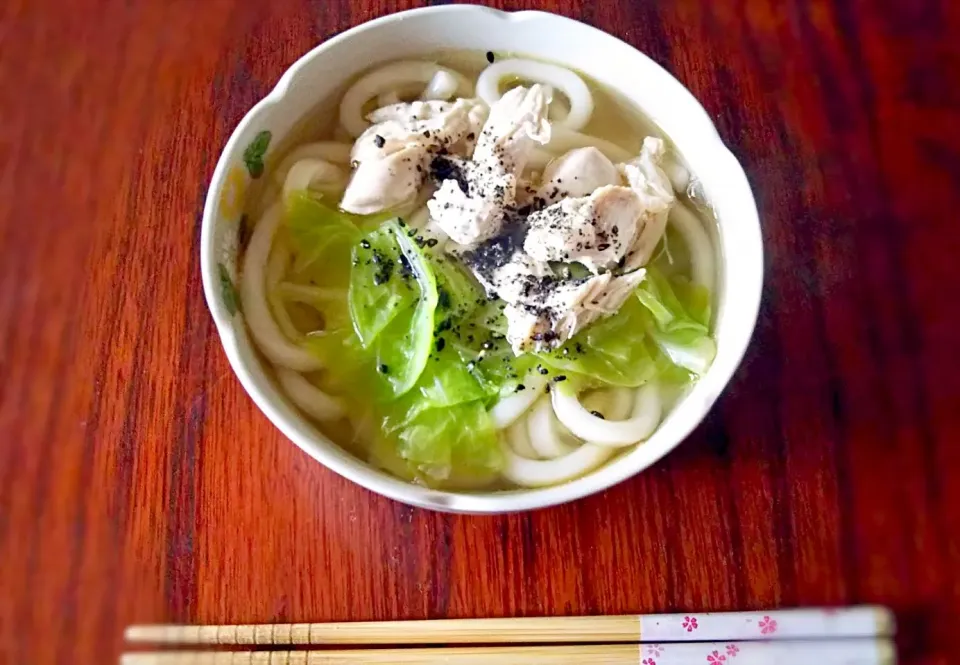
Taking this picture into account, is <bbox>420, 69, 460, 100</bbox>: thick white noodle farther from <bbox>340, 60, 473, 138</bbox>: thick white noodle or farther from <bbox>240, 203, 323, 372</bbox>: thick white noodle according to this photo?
<bbox>240, 203, 323, 372</bbox>: thick white noodle

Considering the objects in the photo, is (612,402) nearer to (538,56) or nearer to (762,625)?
(762,625)

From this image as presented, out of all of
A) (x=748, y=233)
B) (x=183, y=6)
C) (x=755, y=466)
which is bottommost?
(x=755, y=466)

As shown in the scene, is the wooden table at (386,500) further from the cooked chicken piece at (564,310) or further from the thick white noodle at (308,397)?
the cooked chicken piece at (564,310)

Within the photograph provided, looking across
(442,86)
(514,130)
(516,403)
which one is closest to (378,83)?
(442,86)

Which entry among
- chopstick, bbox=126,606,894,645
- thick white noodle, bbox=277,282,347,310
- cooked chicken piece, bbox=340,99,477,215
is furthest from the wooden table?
cooked chicken piece, bbox=340,99,477,215

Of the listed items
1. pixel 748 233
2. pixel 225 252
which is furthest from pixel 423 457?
pixel 748 233

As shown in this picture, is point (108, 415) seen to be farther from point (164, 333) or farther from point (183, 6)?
point (183, 6)
